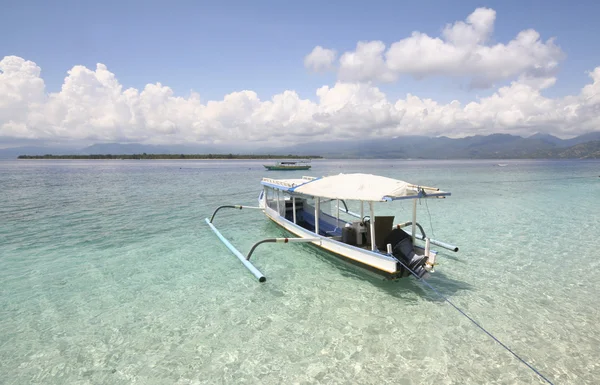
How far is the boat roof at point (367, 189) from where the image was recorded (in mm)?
10031

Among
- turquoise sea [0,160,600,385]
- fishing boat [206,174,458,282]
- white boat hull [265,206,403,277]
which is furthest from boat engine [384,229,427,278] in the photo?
turquoise sea [0,160,600,385]

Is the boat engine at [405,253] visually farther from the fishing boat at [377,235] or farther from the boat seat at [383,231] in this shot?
the boat seat at [383,231]

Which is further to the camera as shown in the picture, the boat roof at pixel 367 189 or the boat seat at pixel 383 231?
the boat seat at pixel 383 231

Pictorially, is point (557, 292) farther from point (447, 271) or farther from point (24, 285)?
point (24, 285)

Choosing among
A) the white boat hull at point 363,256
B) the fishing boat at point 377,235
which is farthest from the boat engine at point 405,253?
the white boat hull at point 363,256

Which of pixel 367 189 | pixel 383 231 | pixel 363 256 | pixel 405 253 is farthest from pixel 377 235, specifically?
pixel 367 189

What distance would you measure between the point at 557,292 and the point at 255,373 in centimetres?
1009

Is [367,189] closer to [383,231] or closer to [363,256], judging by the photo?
[383,231]

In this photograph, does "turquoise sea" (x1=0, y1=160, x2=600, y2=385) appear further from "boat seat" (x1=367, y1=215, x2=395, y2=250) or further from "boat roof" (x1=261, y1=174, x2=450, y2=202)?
"boat roof" (x1=261, y1=174, x2=450, y2=202)

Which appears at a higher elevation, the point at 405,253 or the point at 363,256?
the point at 405,253

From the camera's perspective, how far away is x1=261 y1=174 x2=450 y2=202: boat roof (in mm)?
10031

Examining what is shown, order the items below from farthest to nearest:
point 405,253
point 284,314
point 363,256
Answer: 1. point 363,256
2. point 405,253
3. point 284,314

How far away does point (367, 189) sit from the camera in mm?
10742

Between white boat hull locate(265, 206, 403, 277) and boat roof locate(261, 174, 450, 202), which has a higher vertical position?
boat roof locate(261, 174, 450, 202)
